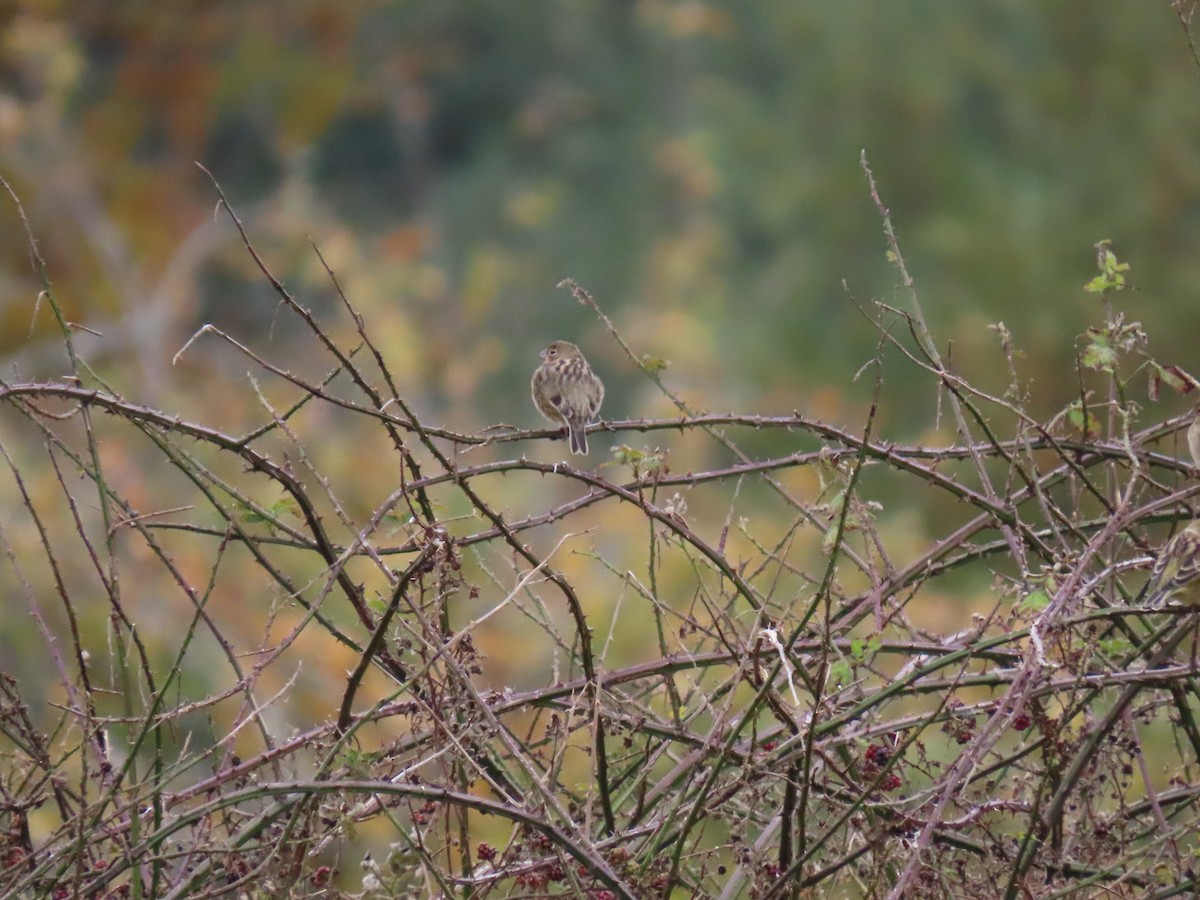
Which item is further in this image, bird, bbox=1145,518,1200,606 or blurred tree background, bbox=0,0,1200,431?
blurred tree background, bbox=0,0,1200,431

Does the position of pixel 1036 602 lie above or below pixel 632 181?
below

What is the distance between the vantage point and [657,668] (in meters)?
2.54

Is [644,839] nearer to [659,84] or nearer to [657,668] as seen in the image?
[657,668]

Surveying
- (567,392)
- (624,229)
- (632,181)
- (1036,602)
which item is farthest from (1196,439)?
(632,181)

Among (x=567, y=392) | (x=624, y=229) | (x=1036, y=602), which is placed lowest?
(x=1036, y=602)

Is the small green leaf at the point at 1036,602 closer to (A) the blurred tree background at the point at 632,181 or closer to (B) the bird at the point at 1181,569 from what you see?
(B) the bird at the point at 1181,569

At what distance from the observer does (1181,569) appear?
7.12ft

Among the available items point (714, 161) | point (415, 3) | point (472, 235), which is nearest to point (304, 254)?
point (714, 161)

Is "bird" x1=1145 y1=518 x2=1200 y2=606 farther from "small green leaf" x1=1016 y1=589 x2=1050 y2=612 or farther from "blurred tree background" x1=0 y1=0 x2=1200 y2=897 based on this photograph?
"blurred tree background" x1=0 y1=0 x2=1200 y2=897

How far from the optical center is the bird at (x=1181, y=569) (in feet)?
6.97

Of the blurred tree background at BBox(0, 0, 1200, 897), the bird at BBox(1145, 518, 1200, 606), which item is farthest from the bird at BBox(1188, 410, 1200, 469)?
the blurred tree background at BBox(0, 0, 1200, 897)

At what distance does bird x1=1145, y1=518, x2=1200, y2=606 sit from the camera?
6.97 ft

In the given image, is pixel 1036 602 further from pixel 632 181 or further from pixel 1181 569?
pixel 632 181

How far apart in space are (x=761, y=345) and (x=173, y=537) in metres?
5.06
